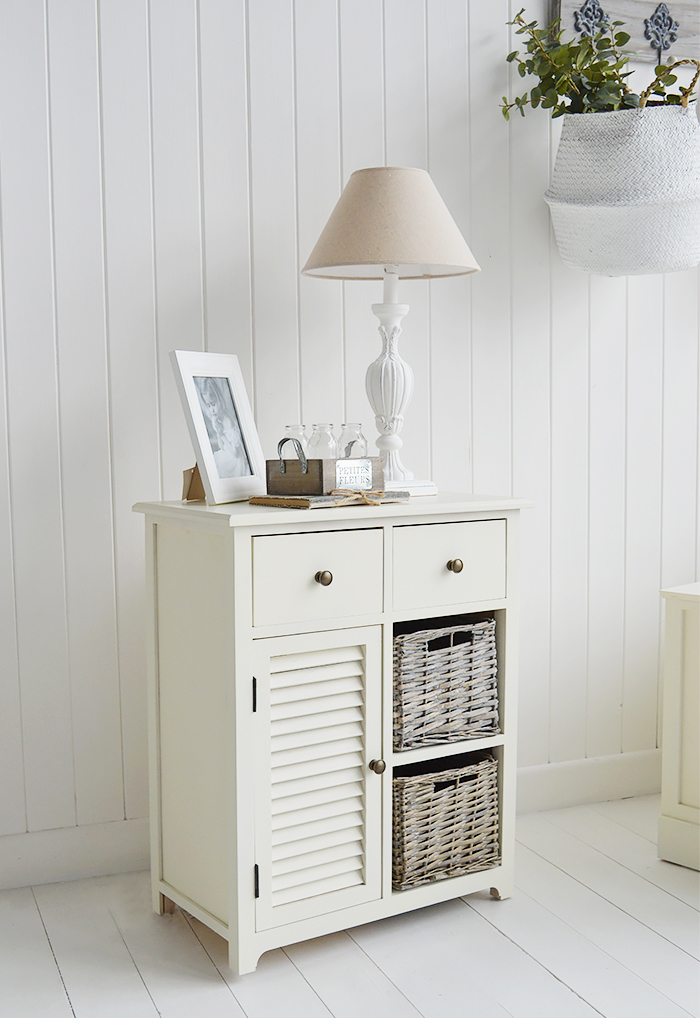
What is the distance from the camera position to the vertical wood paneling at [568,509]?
2.45 meters

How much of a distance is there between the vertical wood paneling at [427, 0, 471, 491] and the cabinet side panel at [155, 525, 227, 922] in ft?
2.58

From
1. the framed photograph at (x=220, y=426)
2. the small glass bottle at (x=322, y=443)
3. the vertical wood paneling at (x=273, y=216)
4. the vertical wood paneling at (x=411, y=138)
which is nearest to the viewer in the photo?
the framed photograph at (x=220, y=426)

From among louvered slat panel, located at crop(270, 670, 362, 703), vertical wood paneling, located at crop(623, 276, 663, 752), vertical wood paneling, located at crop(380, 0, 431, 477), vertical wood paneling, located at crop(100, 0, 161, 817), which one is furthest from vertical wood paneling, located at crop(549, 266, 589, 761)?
vertical wood paneling, located at crop(100, 0, 161, 817)

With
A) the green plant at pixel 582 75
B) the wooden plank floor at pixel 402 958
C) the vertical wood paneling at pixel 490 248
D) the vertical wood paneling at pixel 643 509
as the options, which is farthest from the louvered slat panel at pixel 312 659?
the green plant at pixel 582 75

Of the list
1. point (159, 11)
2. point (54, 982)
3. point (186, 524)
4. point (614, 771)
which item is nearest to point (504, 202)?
point (159, 11)

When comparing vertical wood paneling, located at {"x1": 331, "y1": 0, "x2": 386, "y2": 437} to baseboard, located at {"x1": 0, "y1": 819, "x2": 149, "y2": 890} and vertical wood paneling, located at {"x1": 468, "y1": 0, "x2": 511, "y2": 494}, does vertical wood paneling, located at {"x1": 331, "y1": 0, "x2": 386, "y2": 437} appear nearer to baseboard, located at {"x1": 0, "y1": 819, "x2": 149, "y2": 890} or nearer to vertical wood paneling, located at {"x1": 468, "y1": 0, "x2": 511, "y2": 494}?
vertical wood paneling, located at {"x1": 468, "y1": 0, "x2": 511, "y2": 494}

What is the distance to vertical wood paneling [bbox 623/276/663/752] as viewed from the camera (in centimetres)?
255

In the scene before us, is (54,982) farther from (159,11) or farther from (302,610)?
(159,11)

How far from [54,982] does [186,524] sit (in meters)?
0.81

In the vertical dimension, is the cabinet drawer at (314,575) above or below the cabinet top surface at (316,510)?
below

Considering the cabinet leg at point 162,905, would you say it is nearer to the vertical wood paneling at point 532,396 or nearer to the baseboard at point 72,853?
the baseboard at point 72,853

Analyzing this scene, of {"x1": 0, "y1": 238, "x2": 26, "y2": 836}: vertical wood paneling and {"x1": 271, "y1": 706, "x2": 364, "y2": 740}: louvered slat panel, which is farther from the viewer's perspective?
{"x1": 0, "y1": 238, "x2": 26, "y2": 836}: vertical wood paneling

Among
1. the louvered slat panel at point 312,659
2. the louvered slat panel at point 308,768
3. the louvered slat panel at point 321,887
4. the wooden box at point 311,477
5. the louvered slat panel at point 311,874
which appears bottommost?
the louvered slat panel at point 321,887

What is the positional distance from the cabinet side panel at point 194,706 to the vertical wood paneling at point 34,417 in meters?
0.29
